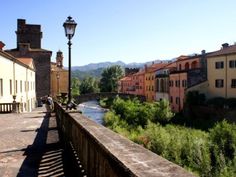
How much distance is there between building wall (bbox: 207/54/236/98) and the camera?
145 ft

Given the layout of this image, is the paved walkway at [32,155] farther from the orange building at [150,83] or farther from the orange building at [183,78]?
the orange building at [150,83]

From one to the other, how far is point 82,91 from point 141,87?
Result: 4361 cm

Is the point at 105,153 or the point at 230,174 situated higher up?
the point at 105,153

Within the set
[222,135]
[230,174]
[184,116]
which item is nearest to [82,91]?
[184,116]

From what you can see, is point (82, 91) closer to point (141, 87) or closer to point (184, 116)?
point (141, 87)

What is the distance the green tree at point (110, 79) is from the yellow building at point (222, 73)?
64489 mm

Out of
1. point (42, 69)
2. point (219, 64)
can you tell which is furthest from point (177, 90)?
point (42, 69)

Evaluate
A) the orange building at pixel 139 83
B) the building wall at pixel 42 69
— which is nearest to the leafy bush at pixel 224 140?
the building wall at pixel 42 69

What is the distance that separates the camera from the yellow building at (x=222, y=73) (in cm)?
4406

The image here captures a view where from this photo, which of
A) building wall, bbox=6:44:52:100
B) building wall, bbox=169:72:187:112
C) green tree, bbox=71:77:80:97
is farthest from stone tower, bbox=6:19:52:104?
building wall, bbox=169:72:187:112

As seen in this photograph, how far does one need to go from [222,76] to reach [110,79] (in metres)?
70.7

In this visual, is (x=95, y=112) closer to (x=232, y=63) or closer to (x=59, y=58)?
(x=59, y=58)

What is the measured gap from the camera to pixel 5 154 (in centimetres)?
925

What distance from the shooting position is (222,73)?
151ft
